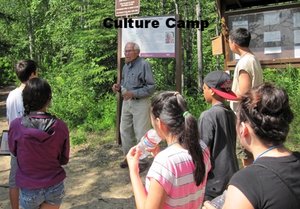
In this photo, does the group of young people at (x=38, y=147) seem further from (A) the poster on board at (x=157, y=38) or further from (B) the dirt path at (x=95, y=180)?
(A) the poster on board at (x=157, y=38)

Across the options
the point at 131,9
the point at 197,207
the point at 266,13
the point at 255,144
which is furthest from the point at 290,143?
the point at 255,144

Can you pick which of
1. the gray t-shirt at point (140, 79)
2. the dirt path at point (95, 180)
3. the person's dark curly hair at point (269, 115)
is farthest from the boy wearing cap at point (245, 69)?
the person's dark curly hair at point (269, 115)

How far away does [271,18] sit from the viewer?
5730 millimetres

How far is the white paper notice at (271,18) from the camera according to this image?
5691 millimetres

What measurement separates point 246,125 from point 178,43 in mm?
4366

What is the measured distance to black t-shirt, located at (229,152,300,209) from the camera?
135 cm

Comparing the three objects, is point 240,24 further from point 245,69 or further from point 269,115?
point 269,115

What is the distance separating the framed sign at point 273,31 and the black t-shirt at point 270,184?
4486 millimetres

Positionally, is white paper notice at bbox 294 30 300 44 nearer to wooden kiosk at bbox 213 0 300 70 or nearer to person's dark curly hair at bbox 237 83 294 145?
wooden kiosk at bbox 213 0 300 70

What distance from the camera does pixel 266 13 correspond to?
5.73 m

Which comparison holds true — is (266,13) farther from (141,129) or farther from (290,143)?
(141,129)

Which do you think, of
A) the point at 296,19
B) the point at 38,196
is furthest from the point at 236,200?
the point at 296,19

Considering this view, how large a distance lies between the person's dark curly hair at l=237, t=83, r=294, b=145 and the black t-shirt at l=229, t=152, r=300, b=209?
0.37 feet

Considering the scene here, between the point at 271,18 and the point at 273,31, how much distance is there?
202mm
